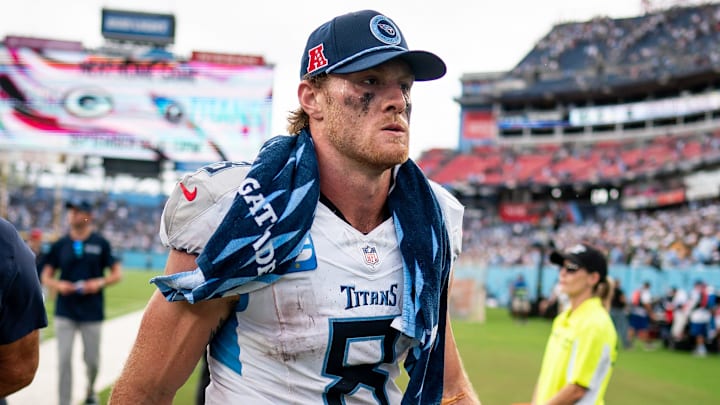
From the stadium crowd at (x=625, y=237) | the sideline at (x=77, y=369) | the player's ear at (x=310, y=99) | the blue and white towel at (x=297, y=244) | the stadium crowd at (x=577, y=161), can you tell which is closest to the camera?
the blue and white towel at (x=297, y=244)

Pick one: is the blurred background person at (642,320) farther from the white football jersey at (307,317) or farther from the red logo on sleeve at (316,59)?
the red logo on sleeve at (316,59)

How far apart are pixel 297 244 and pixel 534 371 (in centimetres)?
1010

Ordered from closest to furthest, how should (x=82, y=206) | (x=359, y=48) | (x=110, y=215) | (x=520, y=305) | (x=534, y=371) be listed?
(x=359, y=48) → (x=82, y=206) → (x=534, y=371) → (x=520, y=305) → (x=110, y=215)

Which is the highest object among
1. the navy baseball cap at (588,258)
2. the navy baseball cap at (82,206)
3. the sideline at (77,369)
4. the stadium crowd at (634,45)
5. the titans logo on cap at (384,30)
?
the stadium crowd at (634,45)

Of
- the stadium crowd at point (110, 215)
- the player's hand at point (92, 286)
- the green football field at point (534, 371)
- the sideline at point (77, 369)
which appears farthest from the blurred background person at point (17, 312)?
the stadium crowd at point (110, 215)

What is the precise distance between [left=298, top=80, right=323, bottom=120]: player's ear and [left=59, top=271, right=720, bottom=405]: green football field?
5.87 metres

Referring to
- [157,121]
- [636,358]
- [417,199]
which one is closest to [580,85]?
[157,121]

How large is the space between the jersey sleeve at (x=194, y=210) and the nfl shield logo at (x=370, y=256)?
440 millimetres

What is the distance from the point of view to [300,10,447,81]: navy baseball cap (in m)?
2.06

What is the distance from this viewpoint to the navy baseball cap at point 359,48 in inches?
81.0

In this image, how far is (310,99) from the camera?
226cm

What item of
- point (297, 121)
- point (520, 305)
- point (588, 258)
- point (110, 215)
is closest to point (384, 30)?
point (297, 121)

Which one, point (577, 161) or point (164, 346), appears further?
point (577, 161)

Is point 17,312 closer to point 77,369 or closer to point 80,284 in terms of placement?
point 80,284
